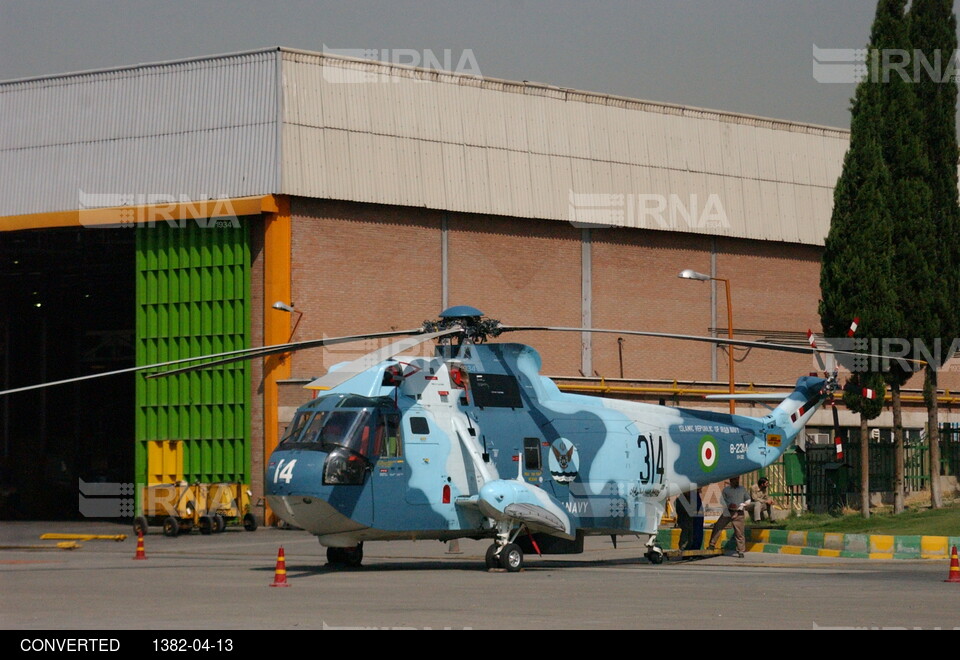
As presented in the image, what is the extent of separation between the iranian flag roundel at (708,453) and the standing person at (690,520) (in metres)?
0.71

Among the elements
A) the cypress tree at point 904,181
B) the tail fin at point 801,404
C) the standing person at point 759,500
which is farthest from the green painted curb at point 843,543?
the cypress tree at point 904,181

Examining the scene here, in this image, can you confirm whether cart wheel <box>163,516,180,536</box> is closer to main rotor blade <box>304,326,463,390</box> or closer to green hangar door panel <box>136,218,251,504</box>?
green hangar door panel <box>136,218,251,504</box>

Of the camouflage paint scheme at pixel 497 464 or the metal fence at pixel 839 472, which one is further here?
the metal fence at pixel 839 472

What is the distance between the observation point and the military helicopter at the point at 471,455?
21.8 meters

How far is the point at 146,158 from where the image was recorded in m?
45.2

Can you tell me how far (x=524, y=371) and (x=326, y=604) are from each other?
8.67 meters

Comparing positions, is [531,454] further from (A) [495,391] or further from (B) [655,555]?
(B) [655,555]

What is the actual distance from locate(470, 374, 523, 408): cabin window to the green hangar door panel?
21840 millimetres

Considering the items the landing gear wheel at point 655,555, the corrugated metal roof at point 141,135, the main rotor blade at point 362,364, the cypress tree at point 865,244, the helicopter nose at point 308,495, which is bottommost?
the landing gear wheel at point 655,555

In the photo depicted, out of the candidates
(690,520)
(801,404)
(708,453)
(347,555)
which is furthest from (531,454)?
(801,404)

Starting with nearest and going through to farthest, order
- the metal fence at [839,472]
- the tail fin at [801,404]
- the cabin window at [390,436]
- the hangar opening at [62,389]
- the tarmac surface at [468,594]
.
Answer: the tarmac surface at [468,594] → the cabin window at [390,436] → the tail fin at [801,404] → the metal fence at [839,472] → the hangar opening at [62,389]

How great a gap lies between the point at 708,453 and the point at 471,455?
538 cm

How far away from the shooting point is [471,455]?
23.0 metres

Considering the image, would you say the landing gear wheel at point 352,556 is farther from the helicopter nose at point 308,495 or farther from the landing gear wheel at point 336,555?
the helicopter nose at point 308,495
